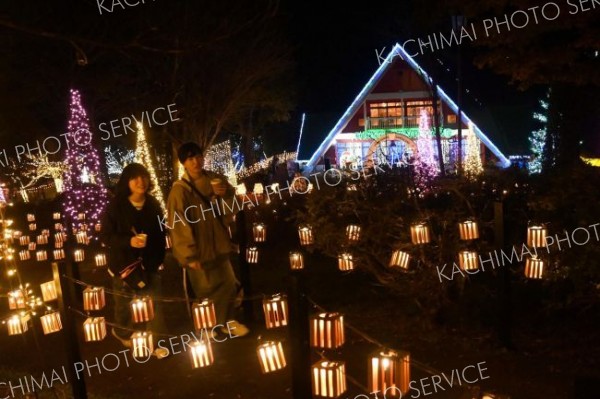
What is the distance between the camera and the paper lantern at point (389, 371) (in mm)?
3488

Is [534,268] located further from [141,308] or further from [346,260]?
[141,308]

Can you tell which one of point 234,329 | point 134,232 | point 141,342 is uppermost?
point 134,232

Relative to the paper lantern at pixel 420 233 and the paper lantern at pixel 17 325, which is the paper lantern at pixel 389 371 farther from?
the paper lantern at pixel 17 325

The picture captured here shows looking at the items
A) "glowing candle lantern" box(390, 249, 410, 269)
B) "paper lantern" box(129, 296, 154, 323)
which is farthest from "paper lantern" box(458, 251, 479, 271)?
"paper lantern" box(129, 296, 154, 323)

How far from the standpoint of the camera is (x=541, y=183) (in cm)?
748

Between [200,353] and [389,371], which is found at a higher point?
[389,371]

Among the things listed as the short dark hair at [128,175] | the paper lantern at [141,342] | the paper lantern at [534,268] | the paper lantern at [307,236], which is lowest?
the paper lantern at [141,342]

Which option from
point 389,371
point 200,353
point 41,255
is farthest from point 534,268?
point 41,255

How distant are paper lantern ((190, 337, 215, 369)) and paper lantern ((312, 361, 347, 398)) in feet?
4.52

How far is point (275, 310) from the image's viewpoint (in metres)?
4.86

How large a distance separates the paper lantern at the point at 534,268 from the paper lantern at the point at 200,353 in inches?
148

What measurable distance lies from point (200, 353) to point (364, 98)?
Answer: 24407 mm

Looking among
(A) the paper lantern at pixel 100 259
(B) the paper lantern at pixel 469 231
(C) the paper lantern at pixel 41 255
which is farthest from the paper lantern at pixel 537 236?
(C) the paper lantern at pixel 41 255

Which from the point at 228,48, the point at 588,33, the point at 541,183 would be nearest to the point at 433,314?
the point at 541,183
